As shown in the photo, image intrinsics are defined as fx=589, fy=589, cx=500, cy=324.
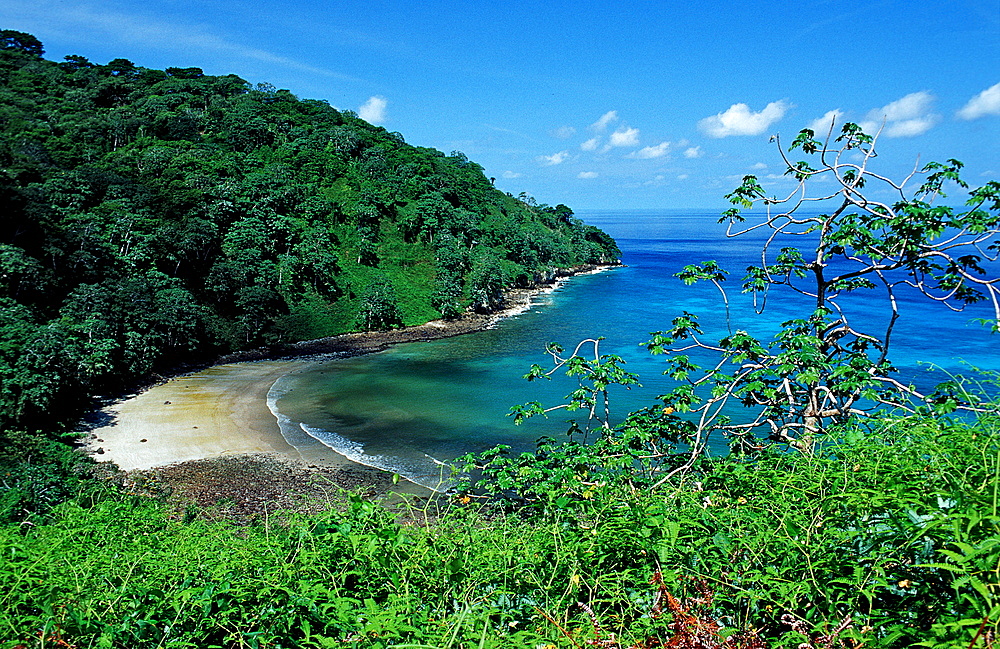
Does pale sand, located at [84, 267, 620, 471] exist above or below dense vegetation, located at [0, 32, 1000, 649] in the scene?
below

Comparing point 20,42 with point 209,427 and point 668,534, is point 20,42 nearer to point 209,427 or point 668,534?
point 209,427

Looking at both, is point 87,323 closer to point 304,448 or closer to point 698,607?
point 304,448

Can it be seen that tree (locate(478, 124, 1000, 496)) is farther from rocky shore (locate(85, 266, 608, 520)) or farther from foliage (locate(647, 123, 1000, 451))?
rocky shore (locate(85, 266, 608, 520))

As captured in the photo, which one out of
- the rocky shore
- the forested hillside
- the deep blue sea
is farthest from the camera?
the forested hillside

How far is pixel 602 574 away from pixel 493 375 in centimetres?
2745

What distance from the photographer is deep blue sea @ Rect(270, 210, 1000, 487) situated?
21375 millimetres

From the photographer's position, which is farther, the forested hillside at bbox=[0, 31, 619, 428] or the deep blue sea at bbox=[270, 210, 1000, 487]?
the forested hillside at bbox=[0, 31, 619, 428]

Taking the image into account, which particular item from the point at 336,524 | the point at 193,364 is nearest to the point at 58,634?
the point at 336,524

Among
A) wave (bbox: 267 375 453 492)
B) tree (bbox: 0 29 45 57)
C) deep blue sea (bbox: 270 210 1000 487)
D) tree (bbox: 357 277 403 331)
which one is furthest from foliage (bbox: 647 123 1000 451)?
tree (bbox: 0 29 45 57)

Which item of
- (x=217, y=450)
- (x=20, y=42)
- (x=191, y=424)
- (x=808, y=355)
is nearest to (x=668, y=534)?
(x=808, y=355)

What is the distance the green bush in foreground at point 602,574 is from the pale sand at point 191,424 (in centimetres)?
1806

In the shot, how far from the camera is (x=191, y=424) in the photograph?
2159 cm

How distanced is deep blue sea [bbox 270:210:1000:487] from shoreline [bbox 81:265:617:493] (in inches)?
33.5

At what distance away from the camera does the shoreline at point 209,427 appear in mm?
18297
